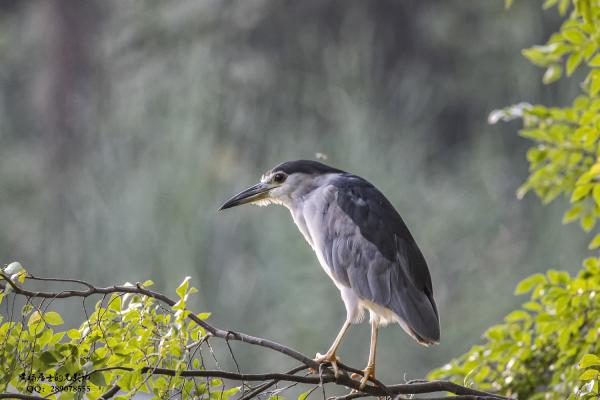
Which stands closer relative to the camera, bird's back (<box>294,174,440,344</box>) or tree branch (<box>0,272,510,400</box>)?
tree branch (<box>0,272,510,400</box>)

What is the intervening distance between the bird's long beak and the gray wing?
7.7 inches

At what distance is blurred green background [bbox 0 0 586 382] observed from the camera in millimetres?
5062

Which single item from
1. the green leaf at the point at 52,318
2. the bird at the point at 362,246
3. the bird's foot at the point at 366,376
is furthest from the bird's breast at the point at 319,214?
the green leaf at the point at 52,318

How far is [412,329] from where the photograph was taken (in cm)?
165

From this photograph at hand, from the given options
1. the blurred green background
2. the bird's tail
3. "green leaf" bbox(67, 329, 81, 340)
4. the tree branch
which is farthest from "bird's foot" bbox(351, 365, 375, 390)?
the blurred green background

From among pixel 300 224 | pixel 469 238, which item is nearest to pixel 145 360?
pixel 300 224

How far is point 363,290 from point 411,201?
358cm

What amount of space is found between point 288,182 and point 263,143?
136 inches

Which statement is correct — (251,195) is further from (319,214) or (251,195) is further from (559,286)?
(559,286)

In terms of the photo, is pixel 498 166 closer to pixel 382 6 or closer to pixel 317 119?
pixel 317 119

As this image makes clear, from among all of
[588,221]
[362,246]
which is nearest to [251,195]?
[362,246]

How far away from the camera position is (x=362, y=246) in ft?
5.99

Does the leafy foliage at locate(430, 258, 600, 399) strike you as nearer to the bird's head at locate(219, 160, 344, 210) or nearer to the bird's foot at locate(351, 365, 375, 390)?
the bird's foot at locate(351, 365, 375, 390)

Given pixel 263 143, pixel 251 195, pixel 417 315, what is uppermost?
pixel 263 143
